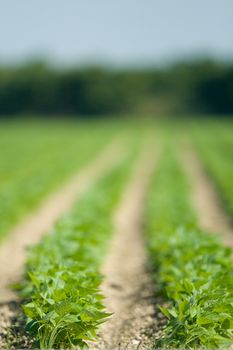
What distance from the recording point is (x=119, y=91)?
8462cm

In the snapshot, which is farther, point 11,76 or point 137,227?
point 11,76

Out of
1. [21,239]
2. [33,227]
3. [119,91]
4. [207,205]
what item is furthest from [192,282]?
[119,91]

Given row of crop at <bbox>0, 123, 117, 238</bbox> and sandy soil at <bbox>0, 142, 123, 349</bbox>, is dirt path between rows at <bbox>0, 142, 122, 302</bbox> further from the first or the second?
row of crop at <bbox>0, 123, 117, 238</bbox>

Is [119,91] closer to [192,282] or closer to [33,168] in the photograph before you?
[33,168]

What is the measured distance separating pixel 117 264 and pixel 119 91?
256ft

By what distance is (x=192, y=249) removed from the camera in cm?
739

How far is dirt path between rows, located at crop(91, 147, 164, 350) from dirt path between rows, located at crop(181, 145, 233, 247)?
1.74m

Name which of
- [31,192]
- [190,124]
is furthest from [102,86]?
[31,192]

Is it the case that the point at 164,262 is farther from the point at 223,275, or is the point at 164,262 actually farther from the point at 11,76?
the point at 11,76

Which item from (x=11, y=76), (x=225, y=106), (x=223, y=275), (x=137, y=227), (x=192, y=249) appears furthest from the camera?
(x=11, y=76)

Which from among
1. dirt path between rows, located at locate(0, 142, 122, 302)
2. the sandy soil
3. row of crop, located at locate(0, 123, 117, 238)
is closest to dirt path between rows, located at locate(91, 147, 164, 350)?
the sandy soil

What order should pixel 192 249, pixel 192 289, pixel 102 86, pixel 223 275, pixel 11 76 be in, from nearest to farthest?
1. pixel 192 289
2. pixel 223 275
3. pixel 192 249
4. pixel 102 86
5. pixel 11 76

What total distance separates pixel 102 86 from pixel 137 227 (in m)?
77.6

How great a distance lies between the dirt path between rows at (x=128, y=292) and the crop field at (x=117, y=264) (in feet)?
0.06
